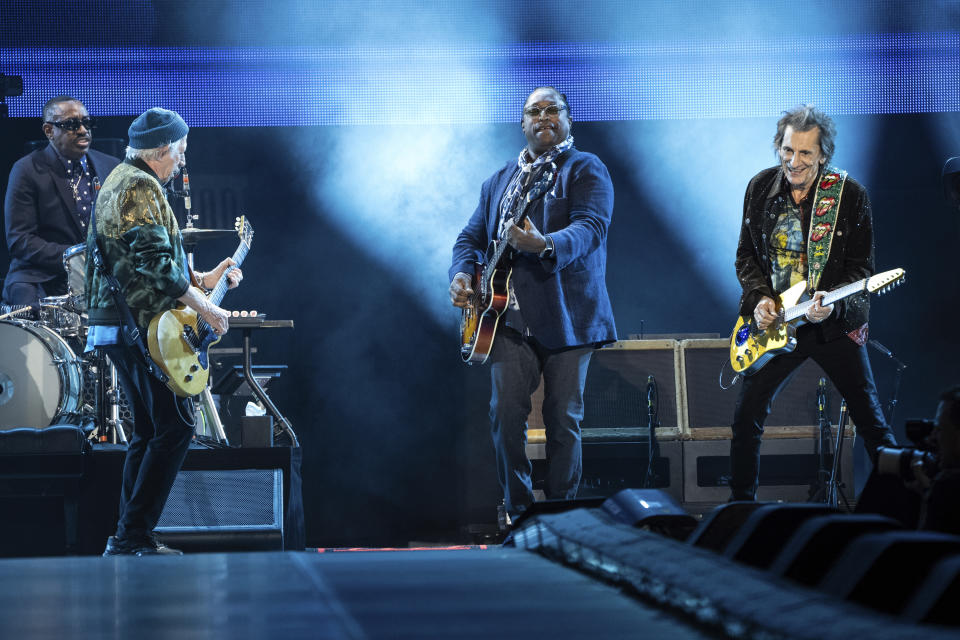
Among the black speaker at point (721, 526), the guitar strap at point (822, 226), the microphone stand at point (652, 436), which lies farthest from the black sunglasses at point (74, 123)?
the black speaker at point (721, 526)

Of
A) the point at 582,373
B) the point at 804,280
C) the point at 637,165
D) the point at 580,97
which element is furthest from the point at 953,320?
the point at 582,373

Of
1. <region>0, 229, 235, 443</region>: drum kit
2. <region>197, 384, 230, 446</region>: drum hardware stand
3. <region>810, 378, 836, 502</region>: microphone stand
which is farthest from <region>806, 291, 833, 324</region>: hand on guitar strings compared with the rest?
<region>0, 229, 235, 443</region>: drum kit

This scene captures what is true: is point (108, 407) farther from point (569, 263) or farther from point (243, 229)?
point (569, 263)

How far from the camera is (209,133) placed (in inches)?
270

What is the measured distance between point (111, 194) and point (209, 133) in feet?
9.08

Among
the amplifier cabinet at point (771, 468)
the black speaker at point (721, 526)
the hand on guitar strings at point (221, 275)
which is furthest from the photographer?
the amplifier cabinet at point (771, 468)

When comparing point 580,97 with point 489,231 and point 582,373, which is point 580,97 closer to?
point 489,231

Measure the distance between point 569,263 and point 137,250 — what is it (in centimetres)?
160

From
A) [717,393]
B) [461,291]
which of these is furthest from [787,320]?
[717,393]

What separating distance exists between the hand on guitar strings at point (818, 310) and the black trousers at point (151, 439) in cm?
231

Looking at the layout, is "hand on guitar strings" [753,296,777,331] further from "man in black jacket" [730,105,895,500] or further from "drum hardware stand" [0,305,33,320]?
"drum hardware stand" [0,305,33,320]

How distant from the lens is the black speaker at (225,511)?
4648 millimetres

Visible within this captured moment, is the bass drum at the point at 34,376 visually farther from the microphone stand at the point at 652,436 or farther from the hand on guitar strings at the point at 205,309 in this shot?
the microphone stand at the point at 652,436

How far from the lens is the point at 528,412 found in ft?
14.1
